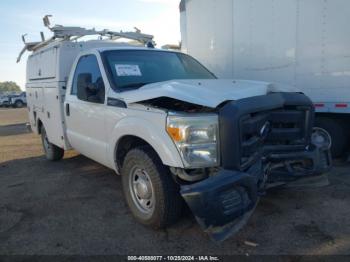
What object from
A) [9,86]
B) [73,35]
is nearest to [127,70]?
[73,35]

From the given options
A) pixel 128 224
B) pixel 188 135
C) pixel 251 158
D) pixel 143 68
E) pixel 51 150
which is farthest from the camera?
→ pixel 51 150

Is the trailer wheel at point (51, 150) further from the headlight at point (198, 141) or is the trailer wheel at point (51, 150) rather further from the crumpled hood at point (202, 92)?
the headlight at point (198, 141)

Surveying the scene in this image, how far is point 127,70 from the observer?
13.2ft

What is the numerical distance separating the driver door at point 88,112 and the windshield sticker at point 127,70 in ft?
0.82

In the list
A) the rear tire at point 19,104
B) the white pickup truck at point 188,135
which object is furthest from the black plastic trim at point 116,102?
the rear tire at point 19,104

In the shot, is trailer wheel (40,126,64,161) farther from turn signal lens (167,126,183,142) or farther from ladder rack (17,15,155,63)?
turn signal lens (167,126,183,142)

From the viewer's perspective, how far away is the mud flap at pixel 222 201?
2.56 meters

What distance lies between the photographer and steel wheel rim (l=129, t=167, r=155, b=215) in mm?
3338

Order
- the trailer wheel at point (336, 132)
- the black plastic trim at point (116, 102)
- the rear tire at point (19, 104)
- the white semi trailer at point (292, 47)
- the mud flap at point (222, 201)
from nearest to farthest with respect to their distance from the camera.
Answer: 1. the mud flap at point (222, 201)
2. the black plastic trim at point (116, 102)
3. the white semi trailer at point (292, 47)
4. the trailer wheel at point (336, 132)
5. the rear tire at point (19, 104)

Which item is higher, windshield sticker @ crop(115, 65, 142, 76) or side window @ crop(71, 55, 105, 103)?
windshield sticker @ crop(115, 65, 142, 76)

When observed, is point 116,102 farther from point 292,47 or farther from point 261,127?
point 292,47

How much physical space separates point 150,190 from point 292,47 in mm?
4013

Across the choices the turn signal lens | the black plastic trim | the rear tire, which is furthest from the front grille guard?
the rear tire

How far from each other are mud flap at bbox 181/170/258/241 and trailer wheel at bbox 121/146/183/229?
49 cm
